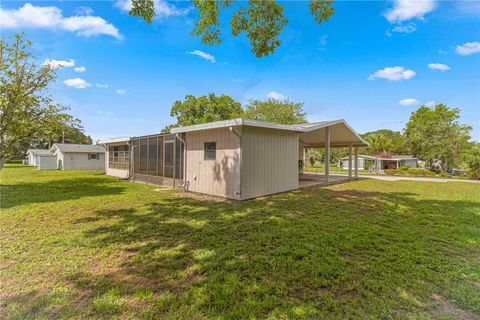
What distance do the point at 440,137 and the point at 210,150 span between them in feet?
89.0

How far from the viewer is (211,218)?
5332 millimetres

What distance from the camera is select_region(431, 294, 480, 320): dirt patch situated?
211cm

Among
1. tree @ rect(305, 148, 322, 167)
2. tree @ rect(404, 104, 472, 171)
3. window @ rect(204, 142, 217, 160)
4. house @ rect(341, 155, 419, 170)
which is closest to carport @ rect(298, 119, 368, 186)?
window @ rect(204, 142, 217, 160)

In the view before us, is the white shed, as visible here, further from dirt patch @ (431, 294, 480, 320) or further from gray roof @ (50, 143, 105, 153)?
dirt patch @ (431, 294, 480, 320)

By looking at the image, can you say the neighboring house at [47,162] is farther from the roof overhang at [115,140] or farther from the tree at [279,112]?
the tree at [279,112]

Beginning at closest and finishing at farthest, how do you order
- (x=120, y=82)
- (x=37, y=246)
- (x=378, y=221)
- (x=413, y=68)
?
(x=37, y=246) → (x=378, y=221) → (x=120, y=82) → (x=413, y=68)

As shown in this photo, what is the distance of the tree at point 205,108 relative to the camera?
31000mm

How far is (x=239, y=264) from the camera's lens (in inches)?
121

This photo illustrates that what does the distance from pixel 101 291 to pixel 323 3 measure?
721 cm

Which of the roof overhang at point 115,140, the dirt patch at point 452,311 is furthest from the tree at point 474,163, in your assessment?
the roof overhang at point 115,140

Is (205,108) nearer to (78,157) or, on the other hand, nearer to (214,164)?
(78,157)

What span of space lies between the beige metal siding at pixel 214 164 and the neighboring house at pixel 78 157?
1980 cm

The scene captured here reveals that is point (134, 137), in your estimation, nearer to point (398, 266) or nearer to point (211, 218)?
point (211, 218)

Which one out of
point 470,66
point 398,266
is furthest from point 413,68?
point 398,266
